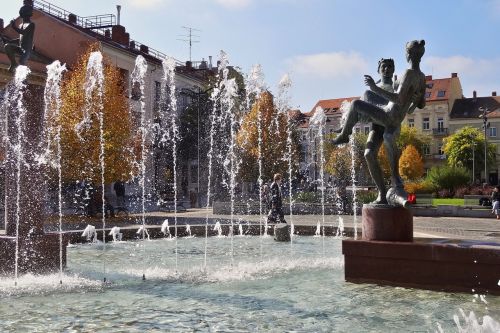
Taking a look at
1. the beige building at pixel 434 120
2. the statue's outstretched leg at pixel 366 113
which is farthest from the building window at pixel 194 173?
the statue's outstretched leg at pixel 366 113

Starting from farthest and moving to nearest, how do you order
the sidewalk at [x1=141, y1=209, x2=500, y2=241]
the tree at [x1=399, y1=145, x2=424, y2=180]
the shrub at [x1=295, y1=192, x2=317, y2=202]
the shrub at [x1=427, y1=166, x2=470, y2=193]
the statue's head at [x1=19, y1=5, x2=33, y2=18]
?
the tree at [x1=399, y1=145, x2=424, y2=180], the shrub at [x1=427, y1=166, x2=470, y2=193], the shrub at [x1=295, y1=192, x2=317, y2=202], the sidewalk at [x1=141, y1=209, x2=500, y2=241], the statue's head at [x1=19, y1=5, x2=33, y2=18]

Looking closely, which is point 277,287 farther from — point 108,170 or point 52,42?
point 52,42

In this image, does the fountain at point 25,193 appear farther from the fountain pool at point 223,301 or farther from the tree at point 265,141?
the tree at point 265,141

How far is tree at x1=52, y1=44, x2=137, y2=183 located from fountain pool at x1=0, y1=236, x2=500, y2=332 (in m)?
12.8

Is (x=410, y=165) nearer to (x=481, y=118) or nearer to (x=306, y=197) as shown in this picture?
(x=481, y=118)

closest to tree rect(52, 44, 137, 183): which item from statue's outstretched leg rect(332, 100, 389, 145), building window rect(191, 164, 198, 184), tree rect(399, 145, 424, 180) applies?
statue's outstretched leg rect(332, 100, 389, 145)

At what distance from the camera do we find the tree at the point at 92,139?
2125 cm

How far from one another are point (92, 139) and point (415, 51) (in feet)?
55.8

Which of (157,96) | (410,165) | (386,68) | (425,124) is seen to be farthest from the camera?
(425,124)

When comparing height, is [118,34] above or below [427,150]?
above

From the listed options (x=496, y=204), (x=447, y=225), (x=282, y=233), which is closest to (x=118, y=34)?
(x=496, y=204)

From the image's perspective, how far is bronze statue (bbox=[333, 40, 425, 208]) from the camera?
6.78 m

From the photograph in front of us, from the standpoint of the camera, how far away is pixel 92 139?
21.6 m

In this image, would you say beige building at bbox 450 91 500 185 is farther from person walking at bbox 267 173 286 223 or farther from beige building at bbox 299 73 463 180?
person walking at bbox 267 173 286 223
